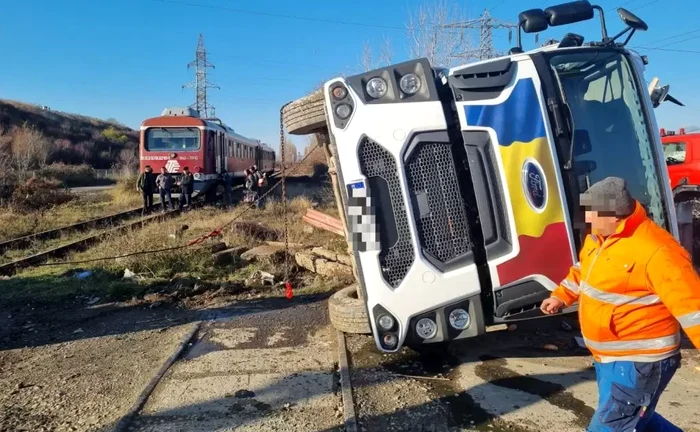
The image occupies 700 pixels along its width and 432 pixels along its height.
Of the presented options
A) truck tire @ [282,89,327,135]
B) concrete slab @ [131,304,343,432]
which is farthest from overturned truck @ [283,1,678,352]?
concrete slab @ [131,304,343,432]

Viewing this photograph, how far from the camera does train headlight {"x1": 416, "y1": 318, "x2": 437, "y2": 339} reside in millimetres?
3203

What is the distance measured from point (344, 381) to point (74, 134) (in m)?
62.6

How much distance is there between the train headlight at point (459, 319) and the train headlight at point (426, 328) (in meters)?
0.11

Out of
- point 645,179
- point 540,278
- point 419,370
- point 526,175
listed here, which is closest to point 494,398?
point 419,370

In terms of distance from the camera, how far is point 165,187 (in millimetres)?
16078

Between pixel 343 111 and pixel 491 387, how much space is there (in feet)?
6.72

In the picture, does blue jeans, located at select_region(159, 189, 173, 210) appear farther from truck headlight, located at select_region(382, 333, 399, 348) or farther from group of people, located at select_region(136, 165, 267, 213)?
truck headlight, located at select_region(382, 333, 399, 348)

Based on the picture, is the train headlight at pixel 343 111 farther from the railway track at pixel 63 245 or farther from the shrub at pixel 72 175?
the shrub at pixel 72 175

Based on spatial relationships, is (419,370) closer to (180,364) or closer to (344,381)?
(344,381)

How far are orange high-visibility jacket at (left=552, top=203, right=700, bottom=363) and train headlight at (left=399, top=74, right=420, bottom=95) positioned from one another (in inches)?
54.7

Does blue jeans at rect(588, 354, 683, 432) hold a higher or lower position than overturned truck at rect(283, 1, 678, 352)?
lower

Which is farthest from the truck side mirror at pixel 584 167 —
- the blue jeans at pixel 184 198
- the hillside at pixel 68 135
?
the hillside at pixel 68 135

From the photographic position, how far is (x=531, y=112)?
10.4ft

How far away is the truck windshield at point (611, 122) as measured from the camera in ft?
11.1
